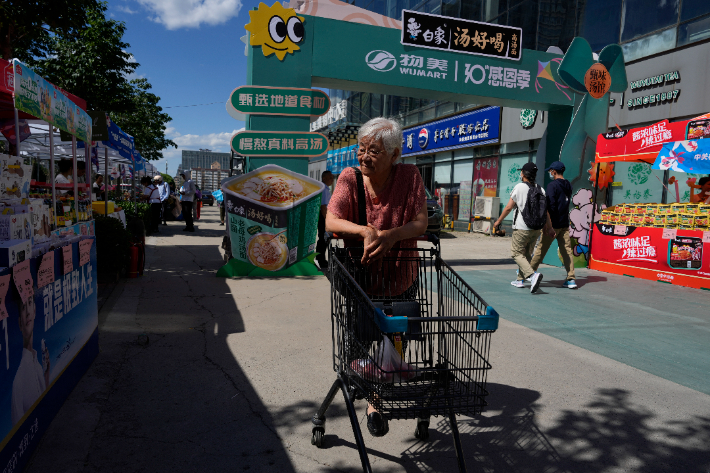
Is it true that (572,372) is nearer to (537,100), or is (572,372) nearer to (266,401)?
(266,401)

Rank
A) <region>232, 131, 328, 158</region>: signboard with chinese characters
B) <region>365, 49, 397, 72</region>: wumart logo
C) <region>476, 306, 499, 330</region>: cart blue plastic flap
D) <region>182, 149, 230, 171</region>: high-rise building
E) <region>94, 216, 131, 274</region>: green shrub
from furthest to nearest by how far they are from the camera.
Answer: <region>182, 149, 230, 171</region>: high-rise building < <region>365, 49, 397, 72</region>: wumart logo < <region>232, 131, 328, 158</region>: signboard with chinese characters < <region>94, 216, 131, 274</region>: green shrub < <region>476, 306, 499, 330</region>: cart blue plastic flap

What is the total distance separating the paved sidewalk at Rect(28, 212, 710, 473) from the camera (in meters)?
2.75

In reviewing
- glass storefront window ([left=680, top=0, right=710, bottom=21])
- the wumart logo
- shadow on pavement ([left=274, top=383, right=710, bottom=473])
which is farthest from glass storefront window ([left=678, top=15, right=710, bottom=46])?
shadow on pavement ([left=274, top=383, right=710, bottom=473])

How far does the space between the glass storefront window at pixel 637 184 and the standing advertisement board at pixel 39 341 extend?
13061 millimetres

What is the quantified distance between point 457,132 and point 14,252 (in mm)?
20013

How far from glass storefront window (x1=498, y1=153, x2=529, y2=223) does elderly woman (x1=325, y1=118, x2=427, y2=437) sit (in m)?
15.9

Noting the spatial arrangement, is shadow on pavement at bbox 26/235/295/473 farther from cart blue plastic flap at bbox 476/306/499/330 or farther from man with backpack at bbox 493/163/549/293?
man with backpack at bbox 493/163/549/293

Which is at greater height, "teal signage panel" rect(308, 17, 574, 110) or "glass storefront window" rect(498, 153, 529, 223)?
"teal signage panel" rect(308, 17, 574, 110)

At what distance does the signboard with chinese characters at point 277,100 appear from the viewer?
25.7 ft

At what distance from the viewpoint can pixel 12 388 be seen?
2416 millimetres

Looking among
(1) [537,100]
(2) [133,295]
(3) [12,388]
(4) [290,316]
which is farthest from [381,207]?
(1) [537,100]

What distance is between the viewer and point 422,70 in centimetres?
897

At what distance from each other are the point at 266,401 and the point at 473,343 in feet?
5.81

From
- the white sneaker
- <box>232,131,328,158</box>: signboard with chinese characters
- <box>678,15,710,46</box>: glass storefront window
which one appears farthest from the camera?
<box>678,15,710,46</box>: glass storefront window
